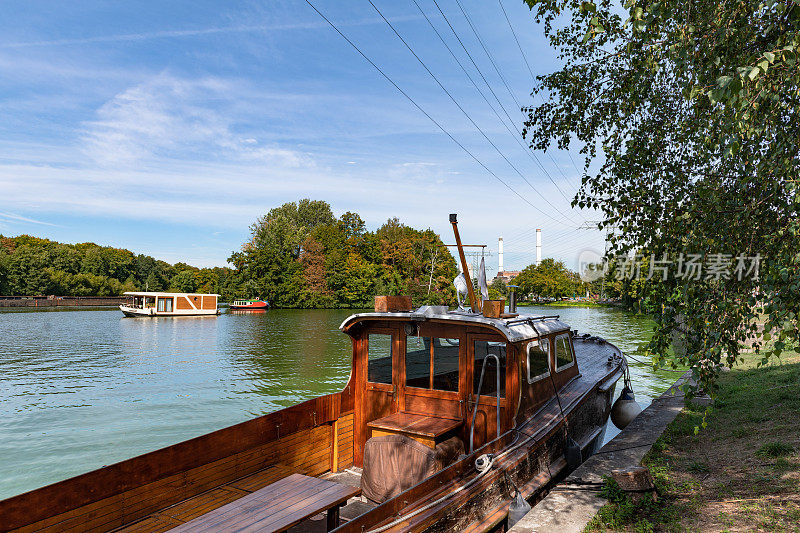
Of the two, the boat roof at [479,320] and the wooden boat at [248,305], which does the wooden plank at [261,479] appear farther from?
the wooden boat at [248,305]

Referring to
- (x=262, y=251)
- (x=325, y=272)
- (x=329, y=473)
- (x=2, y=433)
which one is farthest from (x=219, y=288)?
(x=329, y=473)

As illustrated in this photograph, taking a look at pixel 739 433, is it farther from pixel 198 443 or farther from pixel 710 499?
pixel 198 443

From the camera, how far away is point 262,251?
→ 6844 cm

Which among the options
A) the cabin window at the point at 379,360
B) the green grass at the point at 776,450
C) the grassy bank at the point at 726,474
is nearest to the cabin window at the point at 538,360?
the grassy bank at the point at 726,474

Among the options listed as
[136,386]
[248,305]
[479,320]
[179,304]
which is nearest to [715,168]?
[479,320]

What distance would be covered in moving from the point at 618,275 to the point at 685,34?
2295mm

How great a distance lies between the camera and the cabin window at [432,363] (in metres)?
6.36

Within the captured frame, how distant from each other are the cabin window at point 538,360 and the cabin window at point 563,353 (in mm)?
598

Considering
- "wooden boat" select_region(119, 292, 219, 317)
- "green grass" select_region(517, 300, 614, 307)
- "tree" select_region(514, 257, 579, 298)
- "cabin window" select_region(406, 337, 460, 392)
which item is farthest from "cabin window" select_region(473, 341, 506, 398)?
"tree" select_region(514, 257, 579, 298)

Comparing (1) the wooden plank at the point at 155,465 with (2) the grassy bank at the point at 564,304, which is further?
(2) the grassy bank at the point at 564,304

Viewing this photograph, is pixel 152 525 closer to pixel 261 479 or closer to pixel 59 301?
pixel 261 479

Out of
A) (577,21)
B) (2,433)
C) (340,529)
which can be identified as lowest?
(2,433)

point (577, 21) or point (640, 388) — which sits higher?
point (577, 21)

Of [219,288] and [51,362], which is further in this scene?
[219,288]
